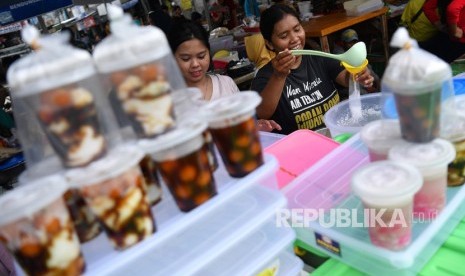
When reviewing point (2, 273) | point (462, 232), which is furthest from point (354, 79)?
point (2, 273)

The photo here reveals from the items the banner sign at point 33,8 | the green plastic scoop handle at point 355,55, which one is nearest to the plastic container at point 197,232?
the green plastic scoop handle at point 355,55

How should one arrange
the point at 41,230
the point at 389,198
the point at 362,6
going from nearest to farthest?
the point at 41,230 < the point at 389,198 < the point at 362,6

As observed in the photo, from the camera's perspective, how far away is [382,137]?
942 millimetres

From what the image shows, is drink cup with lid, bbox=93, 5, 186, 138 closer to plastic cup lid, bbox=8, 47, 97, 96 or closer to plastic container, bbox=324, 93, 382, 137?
plastic cup lid, bbox=8, 47, 97, 96

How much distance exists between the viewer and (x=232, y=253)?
1000mm

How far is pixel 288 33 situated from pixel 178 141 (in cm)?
134

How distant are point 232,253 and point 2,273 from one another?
116 centimetres

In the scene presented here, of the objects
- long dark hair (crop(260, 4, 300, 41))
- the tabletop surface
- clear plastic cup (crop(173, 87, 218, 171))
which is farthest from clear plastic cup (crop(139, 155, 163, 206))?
the tabletop surface

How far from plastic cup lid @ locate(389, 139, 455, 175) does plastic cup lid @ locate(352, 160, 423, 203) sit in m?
0.03

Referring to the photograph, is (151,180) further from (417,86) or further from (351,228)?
(417,86)

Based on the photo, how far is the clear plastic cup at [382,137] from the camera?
3.02 ft

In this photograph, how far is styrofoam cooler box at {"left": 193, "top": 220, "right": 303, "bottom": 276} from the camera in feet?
3.05

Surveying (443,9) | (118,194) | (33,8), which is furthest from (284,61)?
(33,8)

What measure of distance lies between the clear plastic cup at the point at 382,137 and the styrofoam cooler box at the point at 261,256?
0.32m
